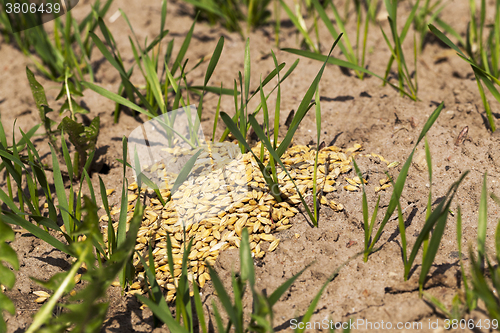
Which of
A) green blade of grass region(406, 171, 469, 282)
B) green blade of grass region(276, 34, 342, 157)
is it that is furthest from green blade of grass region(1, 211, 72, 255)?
green blade of grass region(406, 171, 469, 282)

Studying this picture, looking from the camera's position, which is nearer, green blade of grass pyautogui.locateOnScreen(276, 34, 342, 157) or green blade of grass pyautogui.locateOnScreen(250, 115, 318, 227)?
green blade of grass pyautogui.locateOnScreen(250, 115, 318, 227)

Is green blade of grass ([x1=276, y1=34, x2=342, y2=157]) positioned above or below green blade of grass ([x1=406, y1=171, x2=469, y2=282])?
above

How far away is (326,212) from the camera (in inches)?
67.1

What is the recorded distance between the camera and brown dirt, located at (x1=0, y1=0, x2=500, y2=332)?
1.39m

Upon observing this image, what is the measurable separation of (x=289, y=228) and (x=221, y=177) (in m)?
0.43

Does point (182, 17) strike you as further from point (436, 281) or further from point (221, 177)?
point (436, 281)

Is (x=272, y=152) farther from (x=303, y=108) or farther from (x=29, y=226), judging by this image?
(x=29, y=226)

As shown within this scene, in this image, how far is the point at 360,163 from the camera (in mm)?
1867

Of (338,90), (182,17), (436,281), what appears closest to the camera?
(436,281)

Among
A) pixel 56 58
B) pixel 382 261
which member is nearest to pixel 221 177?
pixel 382 261

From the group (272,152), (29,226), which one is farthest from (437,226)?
(29,226)

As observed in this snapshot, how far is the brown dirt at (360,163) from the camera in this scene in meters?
1.39

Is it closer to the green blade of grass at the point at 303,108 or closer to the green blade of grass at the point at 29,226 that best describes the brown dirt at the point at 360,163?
the green blade of grass at the point at 29,226

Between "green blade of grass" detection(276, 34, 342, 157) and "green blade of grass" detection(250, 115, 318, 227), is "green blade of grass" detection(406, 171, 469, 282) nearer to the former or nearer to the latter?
"green blade of grass" detection(250, 115, 318, 227)
